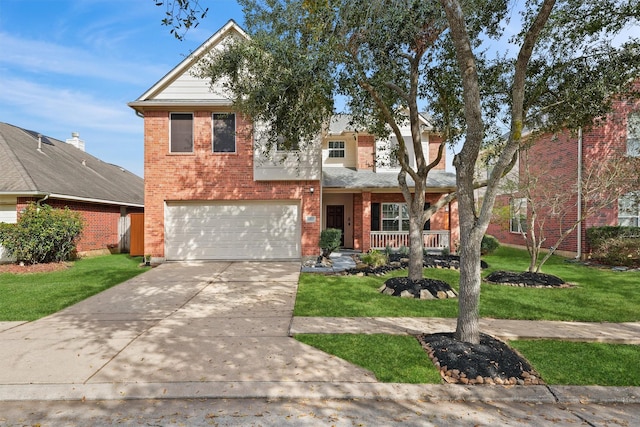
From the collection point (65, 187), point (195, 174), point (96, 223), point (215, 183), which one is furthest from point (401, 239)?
point (65, 187)

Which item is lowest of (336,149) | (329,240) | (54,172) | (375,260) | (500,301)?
(500,301)

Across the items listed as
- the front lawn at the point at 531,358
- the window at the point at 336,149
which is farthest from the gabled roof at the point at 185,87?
the front lawn at the point at 531,358

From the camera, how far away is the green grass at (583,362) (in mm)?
4074

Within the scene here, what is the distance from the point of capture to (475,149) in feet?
Result: 15.2

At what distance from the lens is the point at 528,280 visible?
9383 millimetres

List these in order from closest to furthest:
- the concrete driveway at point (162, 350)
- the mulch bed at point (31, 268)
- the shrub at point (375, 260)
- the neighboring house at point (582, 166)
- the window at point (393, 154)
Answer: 1. the concrete driveway at point (162, 350)
2. the window at point (393, 154)
3. the mulch bed at point (31, 268)
4. the shrub at point (375, 260)
5. the neighboring house at point (582, 166)

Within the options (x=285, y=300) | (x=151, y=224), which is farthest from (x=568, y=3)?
(x=151, y=224)

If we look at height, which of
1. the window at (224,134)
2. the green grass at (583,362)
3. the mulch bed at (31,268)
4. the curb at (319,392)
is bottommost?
the curb at (319,392)

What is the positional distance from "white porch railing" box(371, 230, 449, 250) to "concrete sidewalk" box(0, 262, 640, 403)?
8.58 m

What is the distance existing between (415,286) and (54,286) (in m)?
9.49

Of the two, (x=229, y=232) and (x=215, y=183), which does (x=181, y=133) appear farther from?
(x=229, y=232)

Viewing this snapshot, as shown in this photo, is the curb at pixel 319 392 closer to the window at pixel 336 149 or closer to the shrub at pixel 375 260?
the shrub at pixel 375 260

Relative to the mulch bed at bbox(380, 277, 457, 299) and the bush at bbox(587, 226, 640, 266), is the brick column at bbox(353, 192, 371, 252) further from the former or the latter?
the bush at bbox(587, 226, 640, 266)

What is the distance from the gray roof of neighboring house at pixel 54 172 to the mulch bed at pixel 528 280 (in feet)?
51.4
